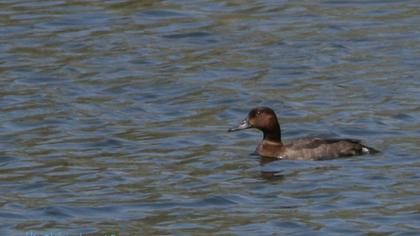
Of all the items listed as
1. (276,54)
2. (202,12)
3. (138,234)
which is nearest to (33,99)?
(276,54)

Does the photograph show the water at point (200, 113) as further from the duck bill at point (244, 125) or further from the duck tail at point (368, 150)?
the duck bill at point (244, 125)

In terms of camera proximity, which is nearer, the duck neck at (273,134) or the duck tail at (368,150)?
the duck tail at (368,150)

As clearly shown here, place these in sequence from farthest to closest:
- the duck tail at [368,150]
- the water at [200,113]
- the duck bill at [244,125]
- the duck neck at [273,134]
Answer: the duck bill at [244,125] < the duck neck at [273,134] < the duck tail at [368,150] < the water at [200,113]

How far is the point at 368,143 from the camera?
1608 cm

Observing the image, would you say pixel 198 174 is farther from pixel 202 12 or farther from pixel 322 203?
pixel 202 12

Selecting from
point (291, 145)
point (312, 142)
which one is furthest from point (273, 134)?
point (312, 142)

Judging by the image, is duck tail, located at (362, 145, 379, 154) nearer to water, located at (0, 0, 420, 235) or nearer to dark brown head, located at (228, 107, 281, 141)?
water, located at (0, 0, 420, 235)

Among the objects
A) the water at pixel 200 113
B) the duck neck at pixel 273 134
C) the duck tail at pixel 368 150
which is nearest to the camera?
the water at pixel 200 113

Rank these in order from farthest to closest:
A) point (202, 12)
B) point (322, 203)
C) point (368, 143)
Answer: point (202, 12), point (368, 143), point (322, 203)

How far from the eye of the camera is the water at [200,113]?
1334cm

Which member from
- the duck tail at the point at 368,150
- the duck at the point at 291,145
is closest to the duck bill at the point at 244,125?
the duck at the point at 291,145

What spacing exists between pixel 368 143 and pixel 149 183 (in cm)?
260

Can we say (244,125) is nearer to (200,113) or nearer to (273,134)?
(273,134)

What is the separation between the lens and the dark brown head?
53.3 ft
